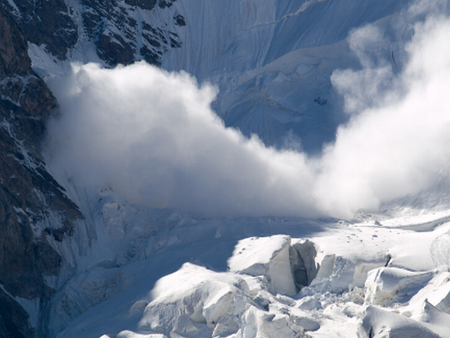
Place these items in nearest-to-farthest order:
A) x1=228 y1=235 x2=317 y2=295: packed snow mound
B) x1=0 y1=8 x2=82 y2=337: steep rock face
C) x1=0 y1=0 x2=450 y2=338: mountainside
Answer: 1. x1=0 y1=0 x2=450 y2=338: mountainside
2. x1=228 y1=235 x2=317 y2=295: packed snow mound
3. x1=0 y1=8 x2=82 y2=337: steep rock face

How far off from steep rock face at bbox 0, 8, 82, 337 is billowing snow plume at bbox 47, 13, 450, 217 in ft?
5.78

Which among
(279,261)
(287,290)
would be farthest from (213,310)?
(279,261)

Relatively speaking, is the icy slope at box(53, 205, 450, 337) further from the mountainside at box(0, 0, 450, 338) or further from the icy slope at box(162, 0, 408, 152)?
the icy slope at box(162, 0, 408, 152)

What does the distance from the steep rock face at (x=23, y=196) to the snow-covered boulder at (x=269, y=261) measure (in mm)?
10729

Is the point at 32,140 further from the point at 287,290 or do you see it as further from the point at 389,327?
the point at 389,327

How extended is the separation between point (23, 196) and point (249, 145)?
1574 cm

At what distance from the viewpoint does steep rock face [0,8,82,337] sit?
37.3 m

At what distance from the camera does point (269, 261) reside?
31797 millimetres

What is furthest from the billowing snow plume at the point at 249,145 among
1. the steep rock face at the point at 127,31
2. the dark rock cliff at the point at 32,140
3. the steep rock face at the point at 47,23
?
the steep rock face at the point at 47,23

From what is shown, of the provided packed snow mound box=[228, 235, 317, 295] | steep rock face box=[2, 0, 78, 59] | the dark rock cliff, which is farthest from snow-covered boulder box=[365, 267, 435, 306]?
steep rock face box=[2, 0, 78, 59]

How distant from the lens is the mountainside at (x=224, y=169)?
95.6ft

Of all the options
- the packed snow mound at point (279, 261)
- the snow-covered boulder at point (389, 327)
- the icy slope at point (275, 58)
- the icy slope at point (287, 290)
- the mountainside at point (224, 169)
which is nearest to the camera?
the snow-covered boulder at point (389, 327)

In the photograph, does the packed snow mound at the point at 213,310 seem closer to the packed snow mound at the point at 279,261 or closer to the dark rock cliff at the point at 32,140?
the packed snow mound at the point at 279,261

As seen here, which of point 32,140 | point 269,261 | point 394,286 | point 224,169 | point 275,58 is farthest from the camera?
point 275,58
